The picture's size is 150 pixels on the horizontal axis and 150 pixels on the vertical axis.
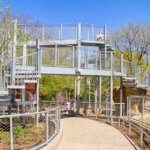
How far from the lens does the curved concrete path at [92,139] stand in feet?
44.3

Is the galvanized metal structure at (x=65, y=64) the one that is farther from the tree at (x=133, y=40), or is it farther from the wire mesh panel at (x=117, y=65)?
the tree at (x=133, y=40)

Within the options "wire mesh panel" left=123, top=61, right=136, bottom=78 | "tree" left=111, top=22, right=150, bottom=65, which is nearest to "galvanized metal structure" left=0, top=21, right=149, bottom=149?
"wire mesh panel" left=123, top=61, right=136, bottom=78

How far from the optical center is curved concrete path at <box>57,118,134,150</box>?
13.5 m

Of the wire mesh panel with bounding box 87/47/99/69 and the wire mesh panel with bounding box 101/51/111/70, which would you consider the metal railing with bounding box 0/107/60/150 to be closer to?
the wire mesh panel with bounding box 87/47/99/69

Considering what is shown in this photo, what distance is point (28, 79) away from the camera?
1864 centimetres

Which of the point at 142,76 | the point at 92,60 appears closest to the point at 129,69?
the point at 142,76

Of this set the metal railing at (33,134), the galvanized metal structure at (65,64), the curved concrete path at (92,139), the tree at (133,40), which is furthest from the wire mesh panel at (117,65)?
the tree at (133,40)

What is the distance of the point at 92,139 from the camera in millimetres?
15375

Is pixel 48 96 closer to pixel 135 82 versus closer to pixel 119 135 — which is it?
pixel 135 82

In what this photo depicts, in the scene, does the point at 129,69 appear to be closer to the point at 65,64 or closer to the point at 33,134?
the point at 65,64

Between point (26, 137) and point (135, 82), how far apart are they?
13754mm

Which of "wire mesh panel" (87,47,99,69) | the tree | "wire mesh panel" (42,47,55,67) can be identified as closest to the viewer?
"wire mesh panel" (42,47,55,67)

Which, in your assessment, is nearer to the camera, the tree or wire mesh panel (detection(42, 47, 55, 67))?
wire mesh panel (detection(42, 47, 55, 67))

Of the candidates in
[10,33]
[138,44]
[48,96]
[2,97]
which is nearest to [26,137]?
[2,97]
